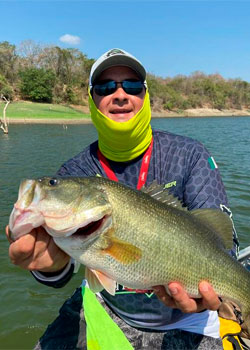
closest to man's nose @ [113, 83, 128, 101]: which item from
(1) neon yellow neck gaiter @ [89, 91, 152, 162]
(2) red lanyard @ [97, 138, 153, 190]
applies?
(1) neon yellow neck gaiter @ [89, 91, 152, 162]

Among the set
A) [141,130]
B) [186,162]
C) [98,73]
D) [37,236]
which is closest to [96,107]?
[98,73]

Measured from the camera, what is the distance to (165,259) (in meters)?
2.19

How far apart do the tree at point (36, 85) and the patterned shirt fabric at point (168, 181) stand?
6783 cm

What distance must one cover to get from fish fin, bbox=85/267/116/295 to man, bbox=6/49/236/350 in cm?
34

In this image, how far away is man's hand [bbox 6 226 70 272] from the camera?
2.06 meters

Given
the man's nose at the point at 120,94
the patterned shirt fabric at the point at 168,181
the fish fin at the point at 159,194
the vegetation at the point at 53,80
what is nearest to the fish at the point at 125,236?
the fish fin at the point at 159,194

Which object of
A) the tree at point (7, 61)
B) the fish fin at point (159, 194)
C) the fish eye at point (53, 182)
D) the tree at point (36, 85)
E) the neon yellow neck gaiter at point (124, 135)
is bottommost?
the fish fin at point (159, 194)

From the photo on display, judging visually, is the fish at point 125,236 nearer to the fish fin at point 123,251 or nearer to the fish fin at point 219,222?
the fish fin at point 123,251

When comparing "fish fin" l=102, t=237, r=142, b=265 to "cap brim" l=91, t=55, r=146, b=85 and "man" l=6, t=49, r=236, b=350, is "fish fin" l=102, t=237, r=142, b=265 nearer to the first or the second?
"man" l=6, t=49, r=236, b=350

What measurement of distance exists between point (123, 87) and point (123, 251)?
1.70m

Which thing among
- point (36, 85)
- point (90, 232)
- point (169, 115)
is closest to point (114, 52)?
point (90, 232)

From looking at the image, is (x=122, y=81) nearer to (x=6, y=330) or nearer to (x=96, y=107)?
(x=96, y=107)

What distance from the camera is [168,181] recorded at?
120 inches

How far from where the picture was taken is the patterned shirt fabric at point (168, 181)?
2.85 meters
